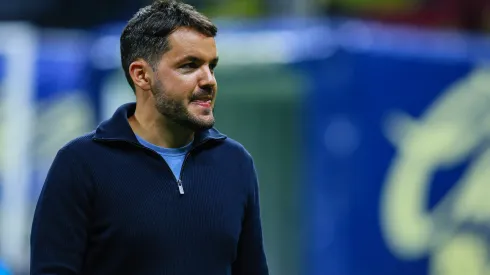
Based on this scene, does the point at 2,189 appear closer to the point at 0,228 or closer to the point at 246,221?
the point at 0,228

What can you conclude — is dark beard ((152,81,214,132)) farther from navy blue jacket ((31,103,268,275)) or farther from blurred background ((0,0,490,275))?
blurred background ((0,0,490,275))

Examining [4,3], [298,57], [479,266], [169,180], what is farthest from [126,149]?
[4,3]

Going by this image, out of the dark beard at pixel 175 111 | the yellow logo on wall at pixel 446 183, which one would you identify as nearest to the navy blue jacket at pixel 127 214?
the dark beard at pixel 175 111

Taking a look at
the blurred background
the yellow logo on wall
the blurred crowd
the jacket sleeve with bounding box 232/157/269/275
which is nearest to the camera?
the jacket sleeve with bounding box 232/157/269/275

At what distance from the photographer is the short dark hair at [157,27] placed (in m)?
3.29

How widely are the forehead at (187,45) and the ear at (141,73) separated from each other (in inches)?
3.4

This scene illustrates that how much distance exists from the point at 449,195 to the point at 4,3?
995cm

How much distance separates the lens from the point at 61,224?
3125mm

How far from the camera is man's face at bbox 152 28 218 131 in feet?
10.7

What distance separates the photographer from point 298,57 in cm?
788

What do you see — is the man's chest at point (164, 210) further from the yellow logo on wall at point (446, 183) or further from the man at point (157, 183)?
the yellow logo on wall at point (446, 183)

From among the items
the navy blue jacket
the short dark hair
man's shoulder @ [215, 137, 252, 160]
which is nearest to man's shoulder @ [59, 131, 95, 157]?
the navy blue jacket

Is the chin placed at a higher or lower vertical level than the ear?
lower

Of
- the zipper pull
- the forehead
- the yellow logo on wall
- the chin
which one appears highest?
the forehead
